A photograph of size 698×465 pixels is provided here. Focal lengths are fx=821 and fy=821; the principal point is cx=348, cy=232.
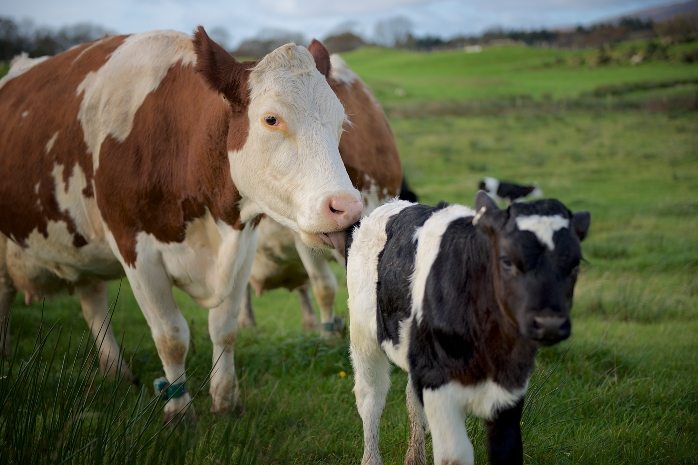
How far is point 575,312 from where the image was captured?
29.3 feet

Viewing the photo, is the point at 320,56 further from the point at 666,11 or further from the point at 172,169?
the point at 666,11

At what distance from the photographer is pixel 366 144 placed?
7.22 m

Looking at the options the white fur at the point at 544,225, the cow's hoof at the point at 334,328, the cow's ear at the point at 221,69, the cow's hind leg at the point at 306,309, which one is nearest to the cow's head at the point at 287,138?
the cow's ear at the point at 221,69

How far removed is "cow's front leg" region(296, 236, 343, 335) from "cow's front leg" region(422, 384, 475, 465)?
410 centimetres

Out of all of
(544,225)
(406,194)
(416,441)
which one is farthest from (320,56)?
(406,194)

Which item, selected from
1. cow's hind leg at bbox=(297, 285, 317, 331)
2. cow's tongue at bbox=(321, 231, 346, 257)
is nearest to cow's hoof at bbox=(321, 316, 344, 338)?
cow's hind leg at bbox=(297, 285, 317, 331)

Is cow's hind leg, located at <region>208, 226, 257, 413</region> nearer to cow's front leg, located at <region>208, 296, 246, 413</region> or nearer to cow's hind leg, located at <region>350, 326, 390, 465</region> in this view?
cow's front leg, located at <region>208, 296, 246, 413</region>

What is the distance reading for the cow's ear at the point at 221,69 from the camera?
5086 millimetres

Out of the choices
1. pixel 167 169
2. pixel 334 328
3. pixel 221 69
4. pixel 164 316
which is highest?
pixel 221 69

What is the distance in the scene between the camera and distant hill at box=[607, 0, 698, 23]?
96.2 ft

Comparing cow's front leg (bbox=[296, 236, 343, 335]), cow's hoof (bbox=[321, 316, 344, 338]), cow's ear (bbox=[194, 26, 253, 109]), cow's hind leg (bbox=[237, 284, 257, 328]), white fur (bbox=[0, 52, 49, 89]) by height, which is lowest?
cow's hind leg (bbox=[237, 284, 257, 328])

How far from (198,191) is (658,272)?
23.4ft

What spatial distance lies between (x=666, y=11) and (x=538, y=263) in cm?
3916

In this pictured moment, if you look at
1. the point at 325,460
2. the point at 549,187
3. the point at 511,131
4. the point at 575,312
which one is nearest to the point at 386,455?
the point at 325,460
